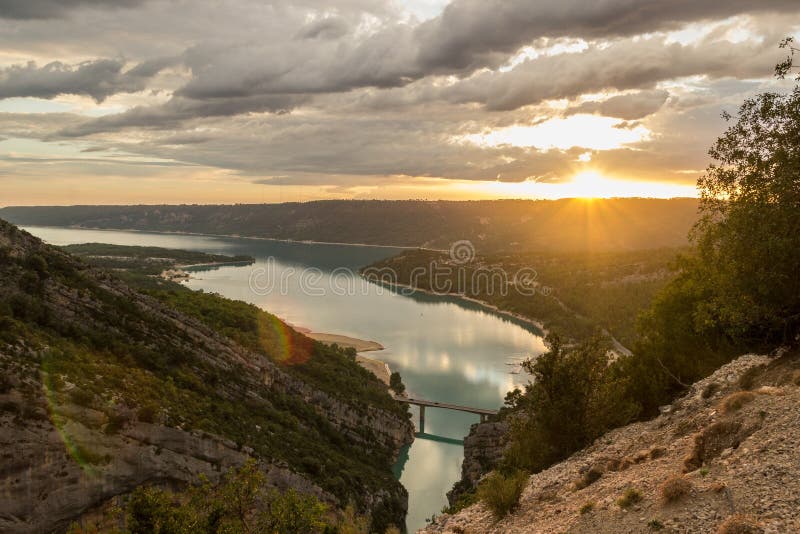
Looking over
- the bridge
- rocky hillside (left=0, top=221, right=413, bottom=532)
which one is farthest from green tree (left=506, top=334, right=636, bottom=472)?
the bridge

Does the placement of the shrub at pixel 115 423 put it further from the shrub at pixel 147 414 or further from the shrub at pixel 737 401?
the shrub at pixel 737 401

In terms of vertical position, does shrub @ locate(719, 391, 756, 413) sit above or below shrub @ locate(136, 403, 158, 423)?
above

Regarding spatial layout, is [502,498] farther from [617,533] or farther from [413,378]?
[413,378]

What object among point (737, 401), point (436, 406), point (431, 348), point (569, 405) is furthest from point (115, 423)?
point (431, 348)

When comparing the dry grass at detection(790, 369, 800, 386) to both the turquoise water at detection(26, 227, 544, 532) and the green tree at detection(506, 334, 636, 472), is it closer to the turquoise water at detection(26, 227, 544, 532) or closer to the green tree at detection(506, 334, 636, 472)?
the green tree at detection(506, 334, 636, 472)

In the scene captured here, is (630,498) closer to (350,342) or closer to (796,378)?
(796,378)

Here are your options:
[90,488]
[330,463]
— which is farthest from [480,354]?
[90,488]
